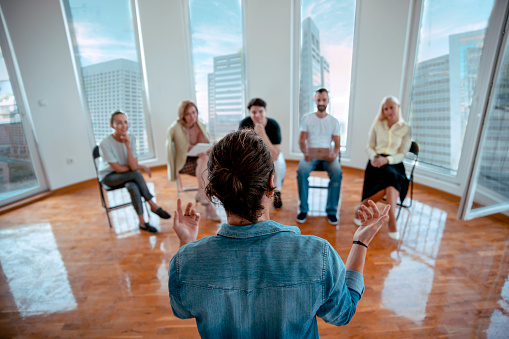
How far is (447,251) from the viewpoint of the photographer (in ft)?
7.57

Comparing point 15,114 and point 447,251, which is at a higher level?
point 15,114

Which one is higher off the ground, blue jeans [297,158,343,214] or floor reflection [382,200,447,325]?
blue jeans [297,158,343,214]

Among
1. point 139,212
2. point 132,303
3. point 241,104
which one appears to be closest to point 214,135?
point 241,104

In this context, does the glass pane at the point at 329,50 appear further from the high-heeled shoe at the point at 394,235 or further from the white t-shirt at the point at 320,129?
the high-heeled shoe at the point at 394,235

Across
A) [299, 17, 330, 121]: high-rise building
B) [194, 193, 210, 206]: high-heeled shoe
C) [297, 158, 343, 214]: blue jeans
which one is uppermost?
[299, 17, 330, 121]: high-rise building

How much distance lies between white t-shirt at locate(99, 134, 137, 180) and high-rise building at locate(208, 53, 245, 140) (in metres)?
2.42

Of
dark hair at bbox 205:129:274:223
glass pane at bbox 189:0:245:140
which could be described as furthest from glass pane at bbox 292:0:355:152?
dark hair at bbox 205:129:274:223

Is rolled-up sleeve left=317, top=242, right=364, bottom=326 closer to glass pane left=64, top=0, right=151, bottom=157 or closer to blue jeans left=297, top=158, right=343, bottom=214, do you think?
blue jeans left=297, top=158, right=343, bottom=214

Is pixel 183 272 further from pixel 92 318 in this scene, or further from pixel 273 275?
pixel 92 318

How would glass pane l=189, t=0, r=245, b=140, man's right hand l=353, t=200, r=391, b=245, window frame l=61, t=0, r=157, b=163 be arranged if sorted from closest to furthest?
man's right hand l=353, t=200, r=391, b=245
window frame l=61, t=0, r=157, b=163
glass pane l=189, t=0, r=245, b=140

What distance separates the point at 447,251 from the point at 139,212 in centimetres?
302

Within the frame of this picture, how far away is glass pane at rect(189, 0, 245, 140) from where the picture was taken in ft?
15.6

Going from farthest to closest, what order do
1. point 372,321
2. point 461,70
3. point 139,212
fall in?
1. point 461,70
2. point 139,212
3. point 372,321

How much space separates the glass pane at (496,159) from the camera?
2.39m
